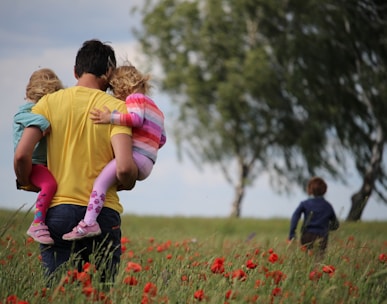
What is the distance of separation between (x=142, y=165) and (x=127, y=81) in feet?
1.94

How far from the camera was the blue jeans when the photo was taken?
13.9 feet

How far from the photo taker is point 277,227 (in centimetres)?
2133

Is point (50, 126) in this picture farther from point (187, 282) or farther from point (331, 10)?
point (331, 10)

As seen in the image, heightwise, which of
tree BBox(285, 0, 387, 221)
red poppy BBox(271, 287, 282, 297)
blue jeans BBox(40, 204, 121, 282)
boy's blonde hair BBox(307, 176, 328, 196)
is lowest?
red poppy BBox(271, 287, 282, 297)

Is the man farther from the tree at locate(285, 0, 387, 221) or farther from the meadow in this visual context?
the tree at locate(285, 0, 387, 221)

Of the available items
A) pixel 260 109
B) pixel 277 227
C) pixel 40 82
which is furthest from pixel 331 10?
pixel 40 82

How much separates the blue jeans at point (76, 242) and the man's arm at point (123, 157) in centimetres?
30

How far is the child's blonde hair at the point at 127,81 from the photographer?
4.44 m

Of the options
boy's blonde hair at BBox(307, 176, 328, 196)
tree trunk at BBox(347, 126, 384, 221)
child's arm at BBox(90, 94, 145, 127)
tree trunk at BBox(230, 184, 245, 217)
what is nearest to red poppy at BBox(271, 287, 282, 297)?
child's arm at BBox(90, 94, 145, 127)

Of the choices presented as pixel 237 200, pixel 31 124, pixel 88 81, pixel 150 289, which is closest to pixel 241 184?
pixel 237 200

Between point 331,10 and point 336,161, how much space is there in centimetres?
586

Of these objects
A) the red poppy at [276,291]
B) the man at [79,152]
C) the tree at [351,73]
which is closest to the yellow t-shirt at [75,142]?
the man at [79,152]

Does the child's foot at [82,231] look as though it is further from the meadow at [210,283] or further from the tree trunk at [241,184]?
the tree trunk at [241,184]

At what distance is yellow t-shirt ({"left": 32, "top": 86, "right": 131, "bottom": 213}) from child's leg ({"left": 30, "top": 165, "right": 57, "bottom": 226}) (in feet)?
0.14
